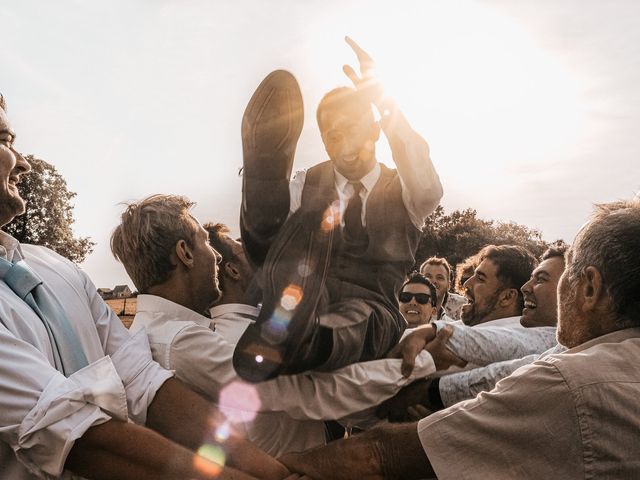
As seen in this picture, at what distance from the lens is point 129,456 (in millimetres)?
1905

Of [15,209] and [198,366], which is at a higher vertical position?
[15,209]

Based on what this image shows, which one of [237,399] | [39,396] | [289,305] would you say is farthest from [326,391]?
[39,396]

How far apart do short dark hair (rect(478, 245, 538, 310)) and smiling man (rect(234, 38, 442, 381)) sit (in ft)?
6.33

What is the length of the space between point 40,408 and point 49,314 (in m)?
0.50

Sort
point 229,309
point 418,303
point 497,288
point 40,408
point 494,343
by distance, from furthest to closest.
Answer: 1. point 418,303
2. point 497,288
3. point 229,309
4. point 494,343
5. point 40,408

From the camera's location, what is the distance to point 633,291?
7.12ft

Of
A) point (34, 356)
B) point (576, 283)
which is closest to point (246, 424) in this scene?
point (34, 356)

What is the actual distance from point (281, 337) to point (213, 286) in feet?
3.06

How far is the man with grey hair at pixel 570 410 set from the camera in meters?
2.00

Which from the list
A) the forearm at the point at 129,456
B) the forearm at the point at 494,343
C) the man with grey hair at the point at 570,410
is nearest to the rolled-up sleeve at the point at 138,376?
the forearm at the point at 129,456

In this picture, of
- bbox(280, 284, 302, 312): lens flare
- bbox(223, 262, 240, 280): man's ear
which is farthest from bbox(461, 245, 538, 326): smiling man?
bbox(280, 284, 302, 312): lens flare

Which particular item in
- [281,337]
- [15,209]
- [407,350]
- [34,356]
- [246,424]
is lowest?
[246,424]

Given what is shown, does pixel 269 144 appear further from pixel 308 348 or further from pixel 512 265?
pixel 512 265

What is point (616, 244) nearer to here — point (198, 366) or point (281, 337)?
point (281, 337)
